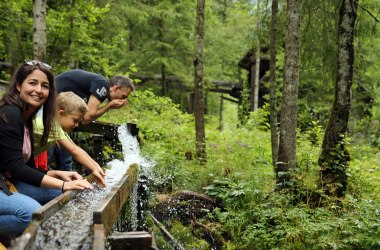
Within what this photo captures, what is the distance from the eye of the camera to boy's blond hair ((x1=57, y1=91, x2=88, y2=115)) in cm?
434

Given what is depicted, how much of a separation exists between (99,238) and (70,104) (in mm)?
2386

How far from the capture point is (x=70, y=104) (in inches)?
171

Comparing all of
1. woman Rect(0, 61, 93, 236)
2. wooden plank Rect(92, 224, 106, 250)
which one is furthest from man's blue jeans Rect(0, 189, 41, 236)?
wooden plank Rect(92, 224, 106, 250)

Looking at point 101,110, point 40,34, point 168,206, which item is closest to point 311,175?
point 168,206

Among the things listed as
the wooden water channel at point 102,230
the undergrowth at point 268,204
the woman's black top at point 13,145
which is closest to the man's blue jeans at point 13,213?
the woman's black top at point 13,145

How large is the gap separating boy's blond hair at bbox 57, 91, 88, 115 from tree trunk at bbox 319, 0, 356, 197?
3825mm

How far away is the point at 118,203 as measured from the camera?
136 inches

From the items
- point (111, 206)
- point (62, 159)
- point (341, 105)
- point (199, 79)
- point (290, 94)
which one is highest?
point (199, 79)

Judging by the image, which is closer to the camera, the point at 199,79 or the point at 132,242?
the point at 132,242

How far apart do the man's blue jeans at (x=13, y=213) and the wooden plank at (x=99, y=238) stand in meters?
0.91

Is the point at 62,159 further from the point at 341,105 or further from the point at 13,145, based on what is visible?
the point at 341,105

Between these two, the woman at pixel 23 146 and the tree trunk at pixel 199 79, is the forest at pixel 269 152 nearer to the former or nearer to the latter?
the tree trunk at pixel 199 79

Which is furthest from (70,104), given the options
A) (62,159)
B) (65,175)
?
(62,159)

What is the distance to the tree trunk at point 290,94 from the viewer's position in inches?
232
